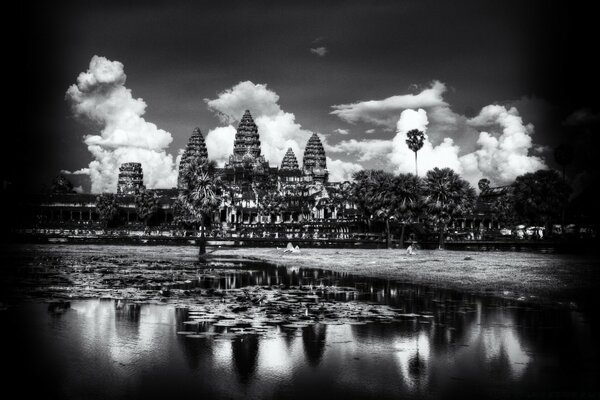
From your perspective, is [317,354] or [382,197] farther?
[382,197]

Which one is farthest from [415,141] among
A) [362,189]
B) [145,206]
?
[145,206]

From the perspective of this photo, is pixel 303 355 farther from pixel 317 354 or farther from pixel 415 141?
pixel 415 141

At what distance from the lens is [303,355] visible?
1335cm

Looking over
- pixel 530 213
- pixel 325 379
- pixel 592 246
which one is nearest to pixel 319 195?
pixel 530 213

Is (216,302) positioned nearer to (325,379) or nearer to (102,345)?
(102,345)

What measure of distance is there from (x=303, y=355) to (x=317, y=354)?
0.35 meters

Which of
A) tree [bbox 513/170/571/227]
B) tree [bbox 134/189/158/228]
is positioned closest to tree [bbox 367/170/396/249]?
tree [bbox 513/170/571/227]

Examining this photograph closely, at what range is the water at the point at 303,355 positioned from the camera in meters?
10.9

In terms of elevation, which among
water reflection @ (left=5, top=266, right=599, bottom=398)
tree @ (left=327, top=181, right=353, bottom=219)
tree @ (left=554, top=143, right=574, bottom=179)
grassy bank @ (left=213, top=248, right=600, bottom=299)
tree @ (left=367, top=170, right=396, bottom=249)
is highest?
tree @ (left=554, top=143, right=574, bottom=179)

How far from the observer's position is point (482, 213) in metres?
141

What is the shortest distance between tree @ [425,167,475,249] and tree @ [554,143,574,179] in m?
53.2

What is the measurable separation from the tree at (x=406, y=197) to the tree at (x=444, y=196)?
2.96m

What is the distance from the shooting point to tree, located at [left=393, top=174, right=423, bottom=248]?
72.8 m

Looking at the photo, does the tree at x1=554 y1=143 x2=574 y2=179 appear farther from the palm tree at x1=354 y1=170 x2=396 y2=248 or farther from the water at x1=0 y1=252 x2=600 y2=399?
the water at x1=0 y1=252 x2=600 y2=399
